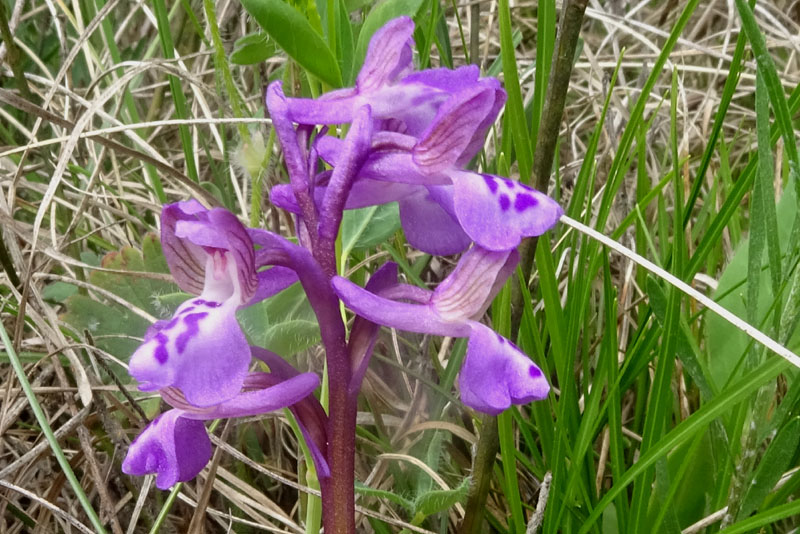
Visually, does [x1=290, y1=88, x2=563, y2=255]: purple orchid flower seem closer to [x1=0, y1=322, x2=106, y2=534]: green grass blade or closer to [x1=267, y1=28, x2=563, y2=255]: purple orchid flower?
[x1=267, y1=28, x2=563, y2=255]: purple orchid flower

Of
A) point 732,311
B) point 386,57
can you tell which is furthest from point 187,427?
point 732,311

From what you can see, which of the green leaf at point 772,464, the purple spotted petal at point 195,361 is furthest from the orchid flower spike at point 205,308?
the green leaf at point 772,464

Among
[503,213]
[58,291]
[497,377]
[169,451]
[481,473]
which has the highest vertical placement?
[503,213]

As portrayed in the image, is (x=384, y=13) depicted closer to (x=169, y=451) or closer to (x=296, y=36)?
(x=296, y=36)

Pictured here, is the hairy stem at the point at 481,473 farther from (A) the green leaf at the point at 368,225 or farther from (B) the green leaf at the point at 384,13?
(B) the green leaf at the point at 384,13

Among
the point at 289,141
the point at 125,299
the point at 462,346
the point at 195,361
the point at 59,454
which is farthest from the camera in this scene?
the point at 125,299

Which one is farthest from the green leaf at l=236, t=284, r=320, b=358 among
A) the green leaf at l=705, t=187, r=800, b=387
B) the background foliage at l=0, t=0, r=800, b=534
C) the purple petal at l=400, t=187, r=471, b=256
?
the green leaf at l=705, t=187, r=800, b=387
